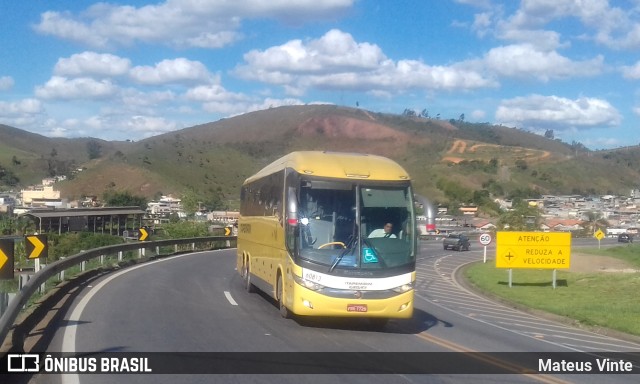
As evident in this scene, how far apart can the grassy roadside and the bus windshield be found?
6.17 meters

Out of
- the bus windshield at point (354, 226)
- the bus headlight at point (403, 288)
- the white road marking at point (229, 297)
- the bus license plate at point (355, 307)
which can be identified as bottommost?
the white road marking at point (229, 297)

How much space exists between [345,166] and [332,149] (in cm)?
5737

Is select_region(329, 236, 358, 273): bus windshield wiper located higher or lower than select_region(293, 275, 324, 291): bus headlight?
higher

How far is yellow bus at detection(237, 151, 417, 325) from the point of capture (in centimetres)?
1409

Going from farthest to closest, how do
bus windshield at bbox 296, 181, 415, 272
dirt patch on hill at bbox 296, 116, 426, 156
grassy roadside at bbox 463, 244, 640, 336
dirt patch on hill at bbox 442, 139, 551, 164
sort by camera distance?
dirt patch on hill at bbox 442, 139, 551, 164 < dirt patch on hill at bbox 296, 116, 426, 156 < grassy roadside at bbox 463, 244, 640, 336 < bus windshield at bbox 296, 181, 415, 272

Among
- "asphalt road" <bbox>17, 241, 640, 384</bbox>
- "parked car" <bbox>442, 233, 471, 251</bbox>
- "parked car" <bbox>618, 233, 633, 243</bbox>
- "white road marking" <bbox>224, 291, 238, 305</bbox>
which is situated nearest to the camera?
"asphalt road" <bbox>17, 241, 640, 384</bbox>

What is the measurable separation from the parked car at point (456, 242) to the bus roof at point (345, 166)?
46.8 metres

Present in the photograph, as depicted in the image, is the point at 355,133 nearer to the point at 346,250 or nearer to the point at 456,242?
the point at 456,242

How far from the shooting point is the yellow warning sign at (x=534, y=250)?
29766mm

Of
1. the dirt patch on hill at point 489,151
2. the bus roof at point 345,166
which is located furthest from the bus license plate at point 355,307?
the dirt patch on hill at point 489,151

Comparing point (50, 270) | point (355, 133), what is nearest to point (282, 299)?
point (50, 270)

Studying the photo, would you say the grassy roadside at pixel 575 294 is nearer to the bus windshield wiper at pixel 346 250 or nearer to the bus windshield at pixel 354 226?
the bus windshield at pixel 354 226

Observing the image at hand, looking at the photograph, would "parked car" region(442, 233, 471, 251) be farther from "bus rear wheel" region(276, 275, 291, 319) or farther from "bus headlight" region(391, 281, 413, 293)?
"bus headlight" region(391, 281, 413, 293)

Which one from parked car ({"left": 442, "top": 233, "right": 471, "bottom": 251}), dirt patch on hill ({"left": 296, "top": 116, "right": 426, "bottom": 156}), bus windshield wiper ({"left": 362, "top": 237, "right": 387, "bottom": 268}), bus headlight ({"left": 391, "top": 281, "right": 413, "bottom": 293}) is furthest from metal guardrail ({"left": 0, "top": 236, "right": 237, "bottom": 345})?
dirt patch on hill ({"left": 296, "top": 116, "right": 426, "bottom": 156})
